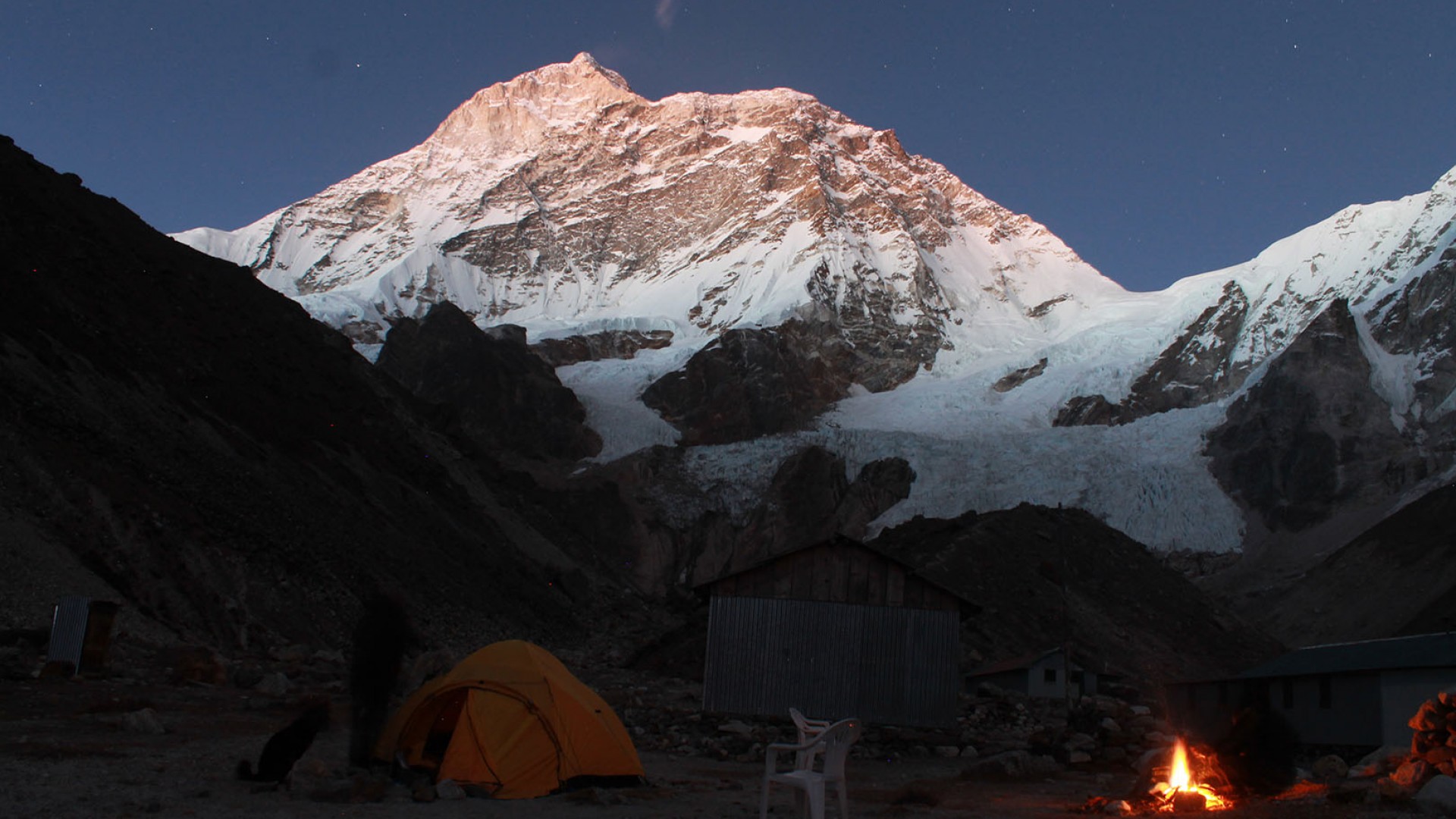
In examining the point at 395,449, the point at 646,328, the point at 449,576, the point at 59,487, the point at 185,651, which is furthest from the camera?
the point at 646,328

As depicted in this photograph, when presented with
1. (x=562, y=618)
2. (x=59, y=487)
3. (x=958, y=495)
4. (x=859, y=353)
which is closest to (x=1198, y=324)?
(x=859, y=353)

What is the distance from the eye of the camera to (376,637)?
12289mm

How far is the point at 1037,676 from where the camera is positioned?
36625mm

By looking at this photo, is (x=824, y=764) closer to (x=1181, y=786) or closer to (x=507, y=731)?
(x=507, y=731)

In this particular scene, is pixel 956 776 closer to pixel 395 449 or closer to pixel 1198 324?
pixel 395 449

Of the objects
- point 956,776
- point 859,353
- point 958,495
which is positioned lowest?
point 956,776

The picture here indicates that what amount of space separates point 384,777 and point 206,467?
22.0 meters

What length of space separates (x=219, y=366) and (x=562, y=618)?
47.3 ft

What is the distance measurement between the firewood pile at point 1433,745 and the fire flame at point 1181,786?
1.76m

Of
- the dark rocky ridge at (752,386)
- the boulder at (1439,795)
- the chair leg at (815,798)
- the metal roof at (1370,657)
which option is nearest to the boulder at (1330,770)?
the boulder at (1439,795)

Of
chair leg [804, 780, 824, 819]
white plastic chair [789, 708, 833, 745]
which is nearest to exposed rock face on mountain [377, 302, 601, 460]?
white plastic chair [789, 708, 833, 745]

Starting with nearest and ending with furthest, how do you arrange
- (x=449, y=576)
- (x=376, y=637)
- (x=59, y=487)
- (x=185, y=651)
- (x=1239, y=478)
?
(x=376, y=637), (x=185, y=651), (x=59, y=487), (x=449, y=576), (x=1239, y=478)

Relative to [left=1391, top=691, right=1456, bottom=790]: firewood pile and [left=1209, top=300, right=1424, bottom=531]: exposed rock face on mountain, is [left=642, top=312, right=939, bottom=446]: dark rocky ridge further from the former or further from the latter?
[left=1391, top=691, right=1456, bottom=790]: firewood pile

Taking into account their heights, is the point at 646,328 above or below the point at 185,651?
above
